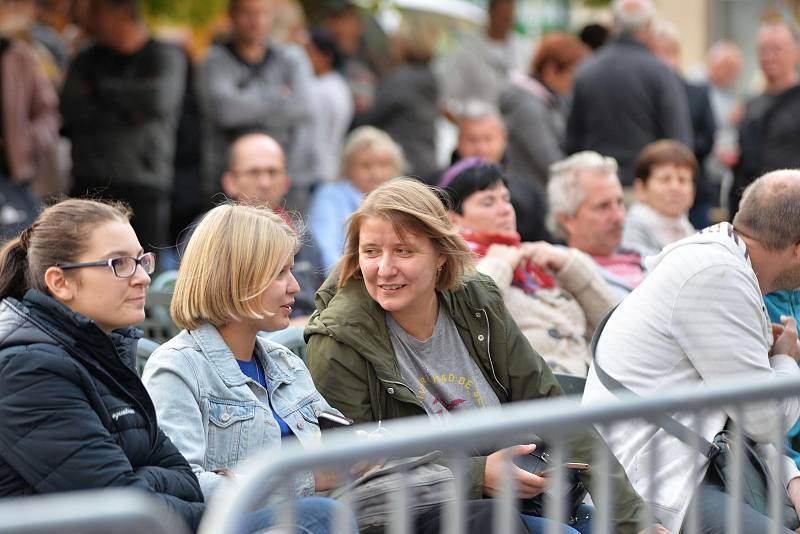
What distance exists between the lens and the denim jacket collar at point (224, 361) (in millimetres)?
3658

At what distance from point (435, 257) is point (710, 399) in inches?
63.2

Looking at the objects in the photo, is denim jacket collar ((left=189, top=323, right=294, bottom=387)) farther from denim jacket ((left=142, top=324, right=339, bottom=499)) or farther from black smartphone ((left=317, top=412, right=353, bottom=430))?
black smartphone ((left=317, top=412, right=353, bottom=430))

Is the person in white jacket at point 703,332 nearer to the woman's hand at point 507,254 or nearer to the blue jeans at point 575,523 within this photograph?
the blue jeans at point 575,523

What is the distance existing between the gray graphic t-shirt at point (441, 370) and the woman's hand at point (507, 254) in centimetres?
114

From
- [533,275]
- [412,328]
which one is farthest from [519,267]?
[412,328]

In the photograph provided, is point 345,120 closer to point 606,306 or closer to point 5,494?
point 606,306

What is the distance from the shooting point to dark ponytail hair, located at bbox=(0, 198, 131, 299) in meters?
3.48

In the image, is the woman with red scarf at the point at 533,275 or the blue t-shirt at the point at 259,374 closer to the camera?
the blue t-shirt at the point at 259,374

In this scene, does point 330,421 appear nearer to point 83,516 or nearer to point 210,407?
point 210,407

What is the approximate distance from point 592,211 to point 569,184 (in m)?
0.20

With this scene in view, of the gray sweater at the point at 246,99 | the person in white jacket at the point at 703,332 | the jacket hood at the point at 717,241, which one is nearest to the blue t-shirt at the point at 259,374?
the person in white jacket at the point at 703,332

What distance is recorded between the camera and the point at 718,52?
526 inches

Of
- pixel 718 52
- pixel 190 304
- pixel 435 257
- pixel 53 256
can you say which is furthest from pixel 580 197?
pixel 718 52

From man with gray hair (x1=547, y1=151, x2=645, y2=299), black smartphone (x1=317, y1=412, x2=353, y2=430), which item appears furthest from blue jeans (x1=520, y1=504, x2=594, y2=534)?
man with gray hair (x1=547, y1=151, x2=645, y2=299)
